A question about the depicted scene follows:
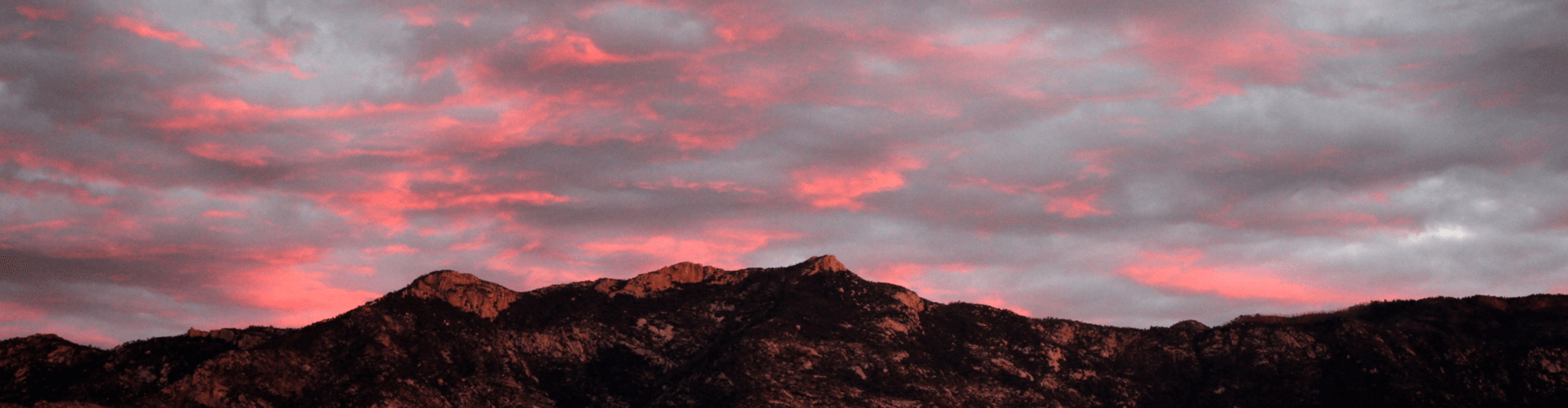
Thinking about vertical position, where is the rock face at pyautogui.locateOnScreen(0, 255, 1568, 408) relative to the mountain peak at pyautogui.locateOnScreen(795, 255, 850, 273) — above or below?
below

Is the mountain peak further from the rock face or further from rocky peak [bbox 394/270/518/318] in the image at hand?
rocky peak [bbox 394/270/518/318]

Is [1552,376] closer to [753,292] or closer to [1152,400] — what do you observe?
[1152,400]

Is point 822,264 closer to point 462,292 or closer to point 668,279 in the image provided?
point 668,279

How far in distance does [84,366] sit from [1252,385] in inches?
3140

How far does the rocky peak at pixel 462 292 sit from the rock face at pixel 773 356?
156 millimetres

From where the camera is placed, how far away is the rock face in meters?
67.6

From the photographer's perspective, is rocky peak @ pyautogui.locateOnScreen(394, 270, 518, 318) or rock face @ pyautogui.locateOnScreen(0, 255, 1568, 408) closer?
rock face @ pyautogui.locateOnScreen(0, 255, 1568, 408)

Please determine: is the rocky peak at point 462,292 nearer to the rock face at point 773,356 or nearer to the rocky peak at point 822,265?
the rock face at point 773,356

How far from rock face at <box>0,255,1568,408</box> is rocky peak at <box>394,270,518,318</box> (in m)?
0.16

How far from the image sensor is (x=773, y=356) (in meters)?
76.4

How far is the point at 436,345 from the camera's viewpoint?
75250 mm

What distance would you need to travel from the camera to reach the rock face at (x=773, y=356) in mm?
67562

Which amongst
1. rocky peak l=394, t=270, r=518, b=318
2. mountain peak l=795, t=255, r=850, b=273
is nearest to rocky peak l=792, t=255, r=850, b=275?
mountain peak l=795, t=255, r=850, b=273

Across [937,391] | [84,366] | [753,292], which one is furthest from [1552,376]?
[84,366]
